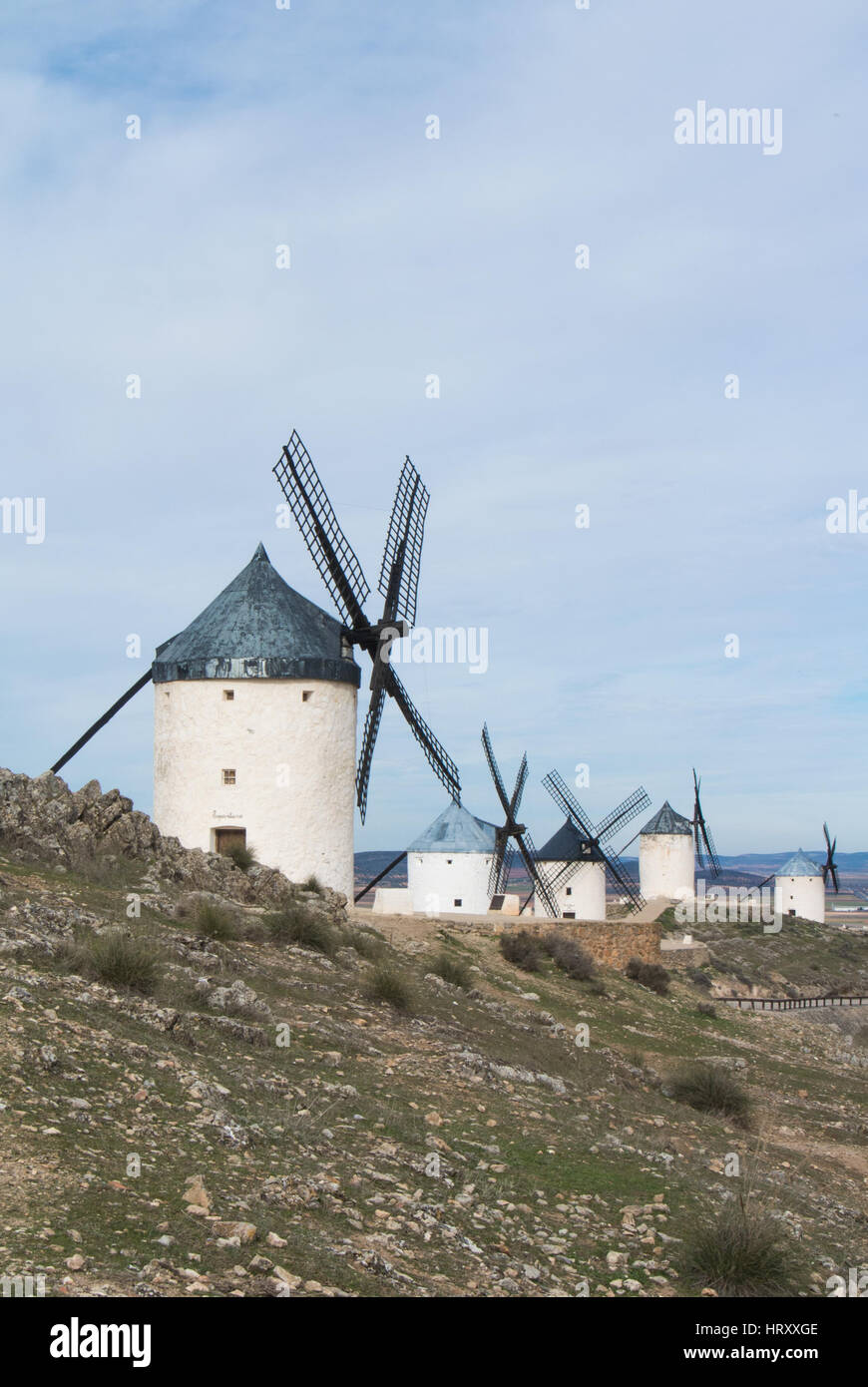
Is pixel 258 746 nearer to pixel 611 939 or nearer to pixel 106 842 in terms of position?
pixel 106 842

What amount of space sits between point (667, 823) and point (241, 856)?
4083cm

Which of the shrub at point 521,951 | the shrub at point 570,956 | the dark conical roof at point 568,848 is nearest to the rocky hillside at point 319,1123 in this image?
the shrub at point 521,951

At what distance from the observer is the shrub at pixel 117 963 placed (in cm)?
1073

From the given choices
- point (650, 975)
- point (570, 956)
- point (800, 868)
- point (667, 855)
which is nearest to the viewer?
point (570, 956)

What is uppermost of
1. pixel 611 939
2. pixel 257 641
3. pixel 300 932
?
pixel 257 641

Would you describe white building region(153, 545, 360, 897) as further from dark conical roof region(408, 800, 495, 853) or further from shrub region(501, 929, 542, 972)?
dark conical roof region(408, 800, 495, 853)

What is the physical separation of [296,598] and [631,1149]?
16.4 m

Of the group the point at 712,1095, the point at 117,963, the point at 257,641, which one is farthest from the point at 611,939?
the point at 117,963

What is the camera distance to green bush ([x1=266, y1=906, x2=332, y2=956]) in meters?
16.9

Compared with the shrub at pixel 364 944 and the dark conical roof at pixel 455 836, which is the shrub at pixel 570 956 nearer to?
the shrub at pixel 364 944

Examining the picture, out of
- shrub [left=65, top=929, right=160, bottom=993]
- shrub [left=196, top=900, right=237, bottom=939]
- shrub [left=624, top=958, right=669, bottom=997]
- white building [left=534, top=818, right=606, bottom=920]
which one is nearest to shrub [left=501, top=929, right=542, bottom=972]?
shrub [left=624, top=958, right=669, bottom=997]

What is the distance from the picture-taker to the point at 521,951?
2388 centimetres

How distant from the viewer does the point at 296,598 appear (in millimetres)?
25469
